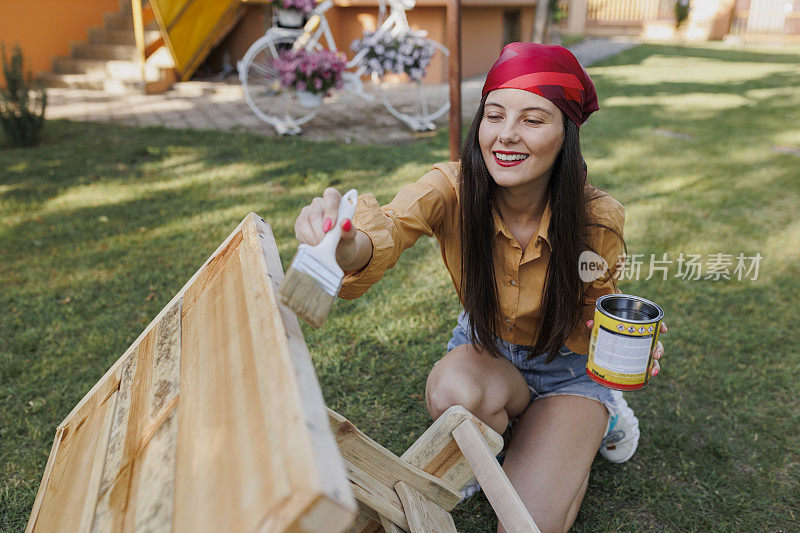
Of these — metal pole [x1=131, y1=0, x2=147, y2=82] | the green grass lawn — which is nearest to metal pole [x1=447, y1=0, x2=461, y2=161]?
the green grass lawn

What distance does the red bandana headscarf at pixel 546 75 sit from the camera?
1670 mm

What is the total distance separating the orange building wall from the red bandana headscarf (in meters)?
8.65

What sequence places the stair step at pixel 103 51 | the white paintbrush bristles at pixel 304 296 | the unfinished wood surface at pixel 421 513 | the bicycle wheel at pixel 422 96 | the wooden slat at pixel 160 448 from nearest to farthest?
the wooden slat at pixel 160 448, the white paintbrush bristles at pixel 304 296, the unfinished wood surface at pixel 421 513, the bicycle wheel at pixel 422 96, the stair step at pixel 103 51

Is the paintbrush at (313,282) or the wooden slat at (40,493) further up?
the paintbrush at (313,282)

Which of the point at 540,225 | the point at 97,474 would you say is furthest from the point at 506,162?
the point at 97,474

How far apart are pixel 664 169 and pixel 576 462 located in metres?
4.19

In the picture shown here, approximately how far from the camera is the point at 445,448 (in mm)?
1631

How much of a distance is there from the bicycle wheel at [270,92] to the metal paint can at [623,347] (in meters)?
5.37

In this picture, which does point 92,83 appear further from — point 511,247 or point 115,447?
point 115,447

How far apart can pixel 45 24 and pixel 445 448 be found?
9.68 m

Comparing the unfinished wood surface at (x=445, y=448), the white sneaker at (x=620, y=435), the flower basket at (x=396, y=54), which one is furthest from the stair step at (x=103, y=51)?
the unfinished wood surface at (x=445, y=448)

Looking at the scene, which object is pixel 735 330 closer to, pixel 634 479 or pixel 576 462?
pixel 634 479

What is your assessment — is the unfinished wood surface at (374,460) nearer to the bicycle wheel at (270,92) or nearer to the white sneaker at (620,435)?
the white sneaker at (620,435)

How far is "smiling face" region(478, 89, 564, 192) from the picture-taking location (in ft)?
5.52
